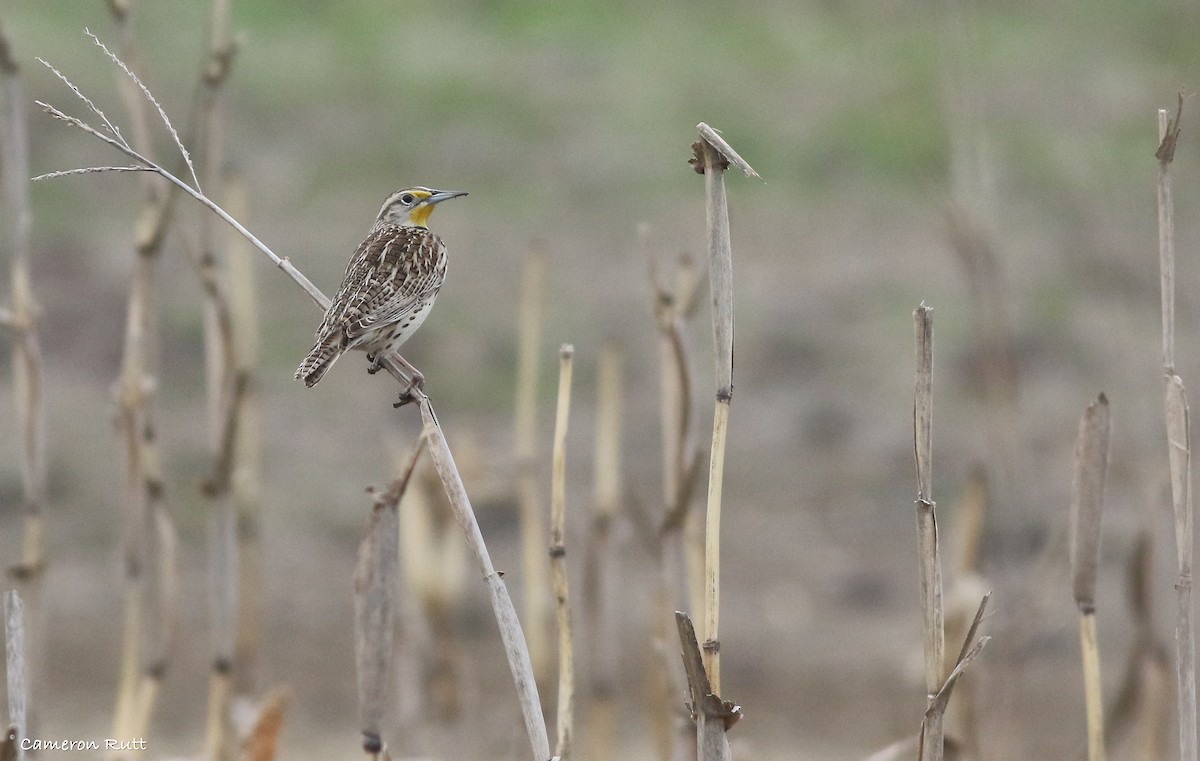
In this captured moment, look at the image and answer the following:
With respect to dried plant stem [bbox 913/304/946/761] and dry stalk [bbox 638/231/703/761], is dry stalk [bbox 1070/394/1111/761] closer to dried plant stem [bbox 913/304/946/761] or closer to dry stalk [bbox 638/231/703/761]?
dried plant stem [bbox 913/304/946/761]

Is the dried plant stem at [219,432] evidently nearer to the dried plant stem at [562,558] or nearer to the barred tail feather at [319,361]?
the barred tail feather at [319,361]

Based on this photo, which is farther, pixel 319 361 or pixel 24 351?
pixel 24 351

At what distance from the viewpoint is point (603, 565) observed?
391cm

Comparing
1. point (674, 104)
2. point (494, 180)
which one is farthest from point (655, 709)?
point (674, 104)

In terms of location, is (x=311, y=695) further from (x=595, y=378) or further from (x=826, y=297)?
(x=826, y=297)

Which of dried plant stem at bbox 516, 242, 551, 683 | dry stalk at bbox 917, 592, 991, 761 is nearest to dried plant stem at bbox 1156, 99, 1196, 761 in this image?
dry stalk at bbox 917, 592, 991, 761

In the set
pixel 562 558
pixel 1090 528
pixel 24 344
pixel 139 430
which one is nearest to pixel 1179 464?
pixel 1090 528

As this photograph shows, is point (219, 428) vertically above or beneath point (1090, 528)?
above

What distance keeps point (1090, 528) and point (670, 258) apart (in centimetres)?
629

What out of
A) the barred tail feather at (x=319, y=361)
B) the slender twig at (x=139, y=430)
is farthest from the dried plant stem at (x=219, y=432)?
the barred tail feather at (x=319, y=361)

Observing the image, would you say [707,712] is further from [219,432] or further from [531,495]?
[531,495]


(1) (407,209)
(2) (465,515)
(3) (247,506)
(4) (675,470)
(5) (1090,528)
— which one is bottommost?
(2) (465,515)

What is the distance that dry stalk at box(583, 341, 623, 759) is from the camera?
3807 mm

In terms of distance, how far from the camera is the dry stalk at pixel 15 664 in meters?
2.27
